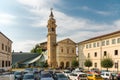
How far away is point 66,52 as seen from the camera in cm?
9381

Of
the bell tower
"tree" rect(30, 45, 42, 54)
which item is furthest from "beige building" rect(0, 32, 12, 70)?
"tree" rect(30, 45, 42, 54)

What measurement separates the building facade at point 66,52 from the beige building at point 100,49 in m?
7.65

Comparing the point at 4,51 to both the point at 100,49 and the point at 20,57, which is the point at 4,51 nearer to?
the point at 100,49

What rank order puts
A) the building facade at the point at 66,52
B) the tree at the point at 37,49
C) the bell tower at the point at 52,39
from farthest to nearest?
the tree at the point at 37,49 < the building facade at the point at 66,52 < the bell tower at the point at 52,39

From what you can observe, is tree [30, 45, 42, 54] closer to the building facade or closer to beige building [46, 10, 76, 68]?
the building facade

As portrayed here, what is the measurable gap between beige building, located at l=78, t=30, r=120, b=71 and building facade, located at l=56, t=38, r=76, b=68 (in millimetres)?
7653

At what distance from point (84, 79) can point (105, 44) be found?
1319 inches

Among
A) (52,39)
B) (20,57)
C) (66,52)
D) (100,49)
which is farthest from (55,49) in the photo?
(100,49)

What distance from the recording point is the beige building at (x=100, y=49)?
61125mm

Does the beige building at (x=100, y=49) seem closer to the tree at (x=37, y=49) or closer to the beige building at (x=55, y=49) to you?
the beige building at (x=55, y=49)

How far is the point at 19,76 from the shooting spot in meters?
34.0

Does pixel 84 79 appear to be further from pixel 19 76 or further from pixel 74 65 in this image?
pixel 74 65

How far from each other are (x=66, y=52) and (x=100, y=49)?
1010 inches

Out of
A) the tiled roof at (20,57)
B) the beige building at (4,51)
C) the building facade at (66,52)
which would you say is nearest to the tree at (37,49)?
the tiled roof at (20,57)
